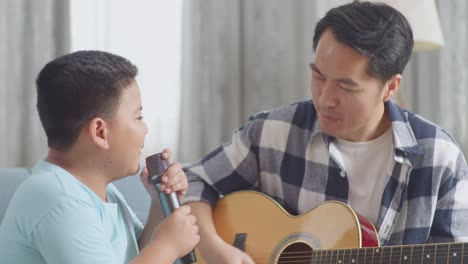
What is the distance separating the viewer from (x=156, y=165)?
1.48 metres

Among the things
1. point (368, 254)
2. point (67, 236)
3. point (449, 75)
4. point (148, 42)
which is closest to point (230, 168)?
point (368, 254)

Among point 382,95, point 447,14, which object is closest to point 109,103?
point 382,95

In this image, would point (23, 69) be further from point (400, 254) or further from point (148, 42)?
point (400, 254)

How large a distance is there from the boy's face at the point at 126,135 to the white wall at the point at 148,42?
1.16 m

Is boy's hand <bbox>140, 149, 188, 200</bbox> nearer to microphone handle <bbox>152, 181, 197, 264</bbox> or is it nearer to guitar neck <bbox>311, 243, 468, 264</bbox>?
microphone handle <bbox>152, 181, 197, 264</bbox>

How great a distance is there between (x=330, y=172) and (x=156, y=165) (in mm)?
460

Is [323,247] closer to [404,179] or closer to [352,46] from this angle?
[404,179]

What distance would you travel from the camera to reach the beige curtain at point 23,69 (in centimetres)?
248

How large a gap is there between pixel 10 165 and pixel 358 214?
48.5 inches

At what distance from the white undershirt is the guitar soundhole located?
15cm

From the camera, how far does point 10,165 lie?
249 centimetres

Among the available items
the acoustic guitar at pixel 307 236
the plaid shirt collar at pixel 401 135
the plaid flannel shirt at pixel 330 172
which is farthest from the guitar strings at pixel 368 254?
the plaid shirt collar at pixel 401 135

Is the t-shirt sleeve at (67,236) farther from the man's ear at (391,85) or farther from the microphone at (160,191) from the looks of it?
the man's ear at (391,85)

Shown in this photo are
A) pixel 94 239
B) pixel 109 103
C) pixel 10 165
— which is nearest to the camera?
pixel 94 239
